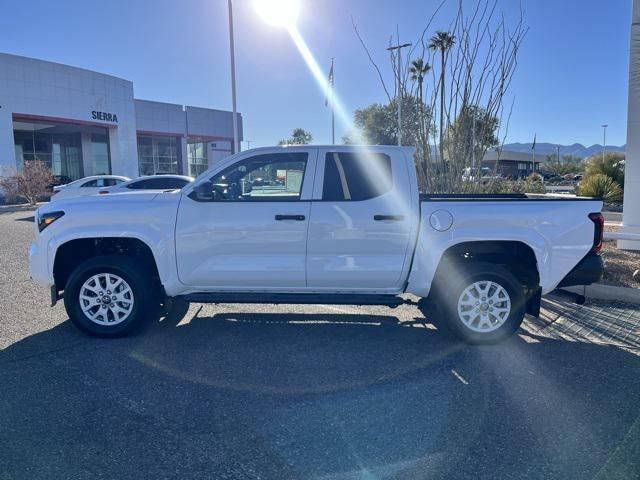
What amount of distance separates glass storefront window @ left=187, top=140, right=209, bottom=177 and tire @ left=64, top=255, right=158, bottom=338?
47065 mm

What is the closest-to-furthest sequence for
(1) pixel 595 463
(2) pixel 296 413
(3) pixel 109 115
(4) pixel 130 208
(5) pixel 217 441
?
1. (1) pixel 595 463
2. (5) pixel 217 441
3. (2) pixel 296 413
4. (4) pixel 130 208
5. (3) pixel 109 115

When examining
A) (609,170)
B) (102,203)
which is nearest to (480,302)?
(102,203)

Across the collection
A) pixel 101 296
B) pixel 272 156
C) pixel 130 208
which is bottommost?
pixel 101 296

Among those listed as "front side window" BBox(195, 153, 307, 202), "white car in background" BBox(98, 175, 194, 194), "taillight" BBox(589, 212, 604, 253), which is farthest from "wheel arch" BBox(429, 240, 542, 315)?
"white car in background" BBox(98, 175, 194, 194)

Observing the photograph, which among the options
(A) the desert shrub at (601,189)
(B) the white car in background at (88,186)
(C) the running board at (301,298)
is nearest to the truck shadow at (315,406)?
(C) the running board at (301,298)

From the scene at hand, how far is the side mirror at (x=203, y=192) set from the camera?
5086 millimetres

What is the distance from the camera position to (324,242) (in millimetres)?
5055

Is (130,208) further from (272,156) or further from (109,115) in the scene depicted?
(109,115)

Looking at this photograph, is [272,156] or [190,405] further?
[272,156]

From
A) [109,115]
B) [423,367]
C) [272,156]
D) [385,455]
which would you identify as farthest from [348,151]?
[109,115]

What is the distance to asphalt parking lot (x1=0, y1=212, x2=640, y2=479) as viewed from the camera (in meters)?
3.08

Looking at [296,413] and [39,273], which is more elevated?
[39,273]

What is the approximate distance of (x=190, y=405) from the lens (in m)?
3.83

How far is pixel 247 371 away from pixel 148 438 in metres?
1.24
